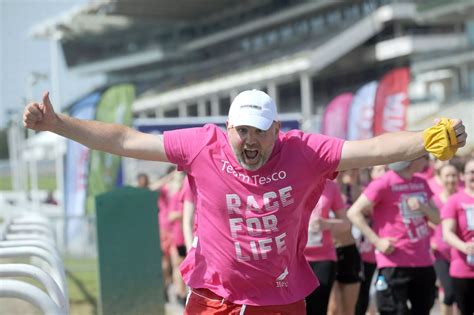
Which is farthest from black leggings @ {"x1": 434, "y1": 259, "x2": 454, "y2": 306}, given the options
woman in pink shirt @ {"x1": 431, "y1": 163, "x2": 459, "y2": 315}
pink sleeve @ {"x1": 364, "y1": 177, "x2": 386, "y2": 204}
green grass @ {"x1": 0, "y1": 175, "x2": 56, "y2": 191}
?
green grass @ {"x1": 0, "y1": 175, "x2": 56, "y2": 191}

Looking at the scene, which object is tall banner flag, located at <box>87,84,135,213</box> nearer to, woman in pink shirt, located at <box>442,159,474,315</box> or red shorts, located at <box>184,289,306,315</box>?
woman in pink shirt, located at <box>442,159,474,315</box>

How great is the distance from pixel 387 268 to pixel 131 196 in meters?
2.99

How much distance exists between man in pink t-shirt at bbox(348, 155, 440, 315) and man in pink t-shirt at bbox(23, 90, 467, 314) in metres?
2.93

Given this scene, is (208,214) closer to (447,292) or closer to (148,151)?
(148,151)

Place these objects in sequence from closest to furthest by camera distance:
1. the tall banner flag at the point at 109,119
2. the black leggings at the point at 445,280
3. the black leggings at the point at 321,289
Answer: the black leggings at the point at 321,289 < the black leggings at the point at 445,280 < the tall banner flag at the point at 109,119

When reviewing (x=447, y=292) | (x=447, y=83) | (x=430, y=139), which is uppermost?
(x=447, y=83)

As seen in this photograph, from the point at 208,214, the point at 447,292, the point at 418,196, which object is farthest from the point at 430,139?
the point at 447,292

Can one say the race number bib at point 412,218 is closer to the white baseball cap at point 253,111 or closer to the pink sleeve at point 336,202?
the pink sleeve at point 336,202

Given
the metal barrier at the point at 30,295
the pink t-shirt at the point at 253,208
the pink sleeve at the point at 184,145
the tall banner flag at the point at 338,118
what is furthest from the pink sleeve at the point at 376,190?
the tall banner flag at the point at 338,118

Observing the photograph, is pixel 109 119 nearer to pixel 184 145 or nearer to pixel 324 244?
pixel 324 244

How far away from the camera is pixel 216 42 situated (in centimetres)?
6744

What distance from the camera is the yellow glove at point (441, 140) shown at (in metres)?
3.83

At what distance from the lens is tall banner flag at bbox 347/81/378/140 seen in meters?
16.4

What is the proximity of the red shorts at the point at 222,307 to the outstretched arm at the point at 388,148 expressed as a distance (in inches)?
30.8
